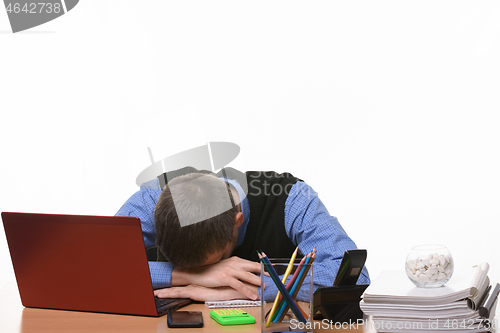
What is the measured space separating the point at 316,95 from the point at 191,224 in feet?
5.11

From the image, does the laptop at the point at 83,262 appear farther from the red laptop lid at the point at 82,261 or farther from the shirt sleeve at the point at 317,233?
the shirt sleeve at the point at 317,233

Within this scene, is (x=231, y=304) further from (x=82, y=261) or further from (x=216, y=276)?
(x=82, y=261)

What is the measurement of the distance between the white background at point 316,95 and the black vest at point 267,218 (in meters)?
0.92

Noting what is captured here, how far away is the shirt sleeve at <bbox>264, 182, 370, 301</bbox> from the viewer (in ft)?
3.68

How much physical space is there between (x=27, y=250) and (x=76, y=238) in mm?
128

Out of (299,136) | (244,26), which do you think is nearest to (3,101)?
(244,26)

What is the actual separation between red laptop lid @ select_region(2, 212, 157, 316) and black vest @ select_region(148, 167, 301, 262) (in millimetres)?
572

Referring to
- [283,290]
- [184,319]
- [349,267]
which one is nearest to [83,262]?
[184,319]

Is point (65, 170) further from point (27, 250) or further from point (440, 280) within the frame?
point (440, 280)

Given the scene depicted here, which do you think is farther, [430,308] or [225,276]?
[225,276]

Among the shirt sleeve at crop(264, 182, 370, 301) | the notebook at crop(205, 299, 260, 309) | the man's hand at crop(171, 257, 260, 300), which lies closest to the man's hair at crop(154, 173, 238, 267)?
the man's hand at crop(171, 257, 260, 300)

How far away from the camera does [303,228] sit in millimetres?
1403

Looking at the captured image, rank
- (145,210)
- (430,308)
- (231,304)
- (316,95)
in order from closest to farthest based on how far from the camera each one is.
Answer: (430,308)
(231,304)
(145,210)
(316,95)

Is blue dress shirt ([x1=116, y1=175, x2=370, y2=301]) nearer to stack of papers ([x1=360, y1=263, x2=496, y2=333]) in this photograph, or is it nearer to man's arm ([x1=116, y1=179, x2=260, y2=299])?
man's arm ([x1=116, y1=179, x2=260, y2=299])
